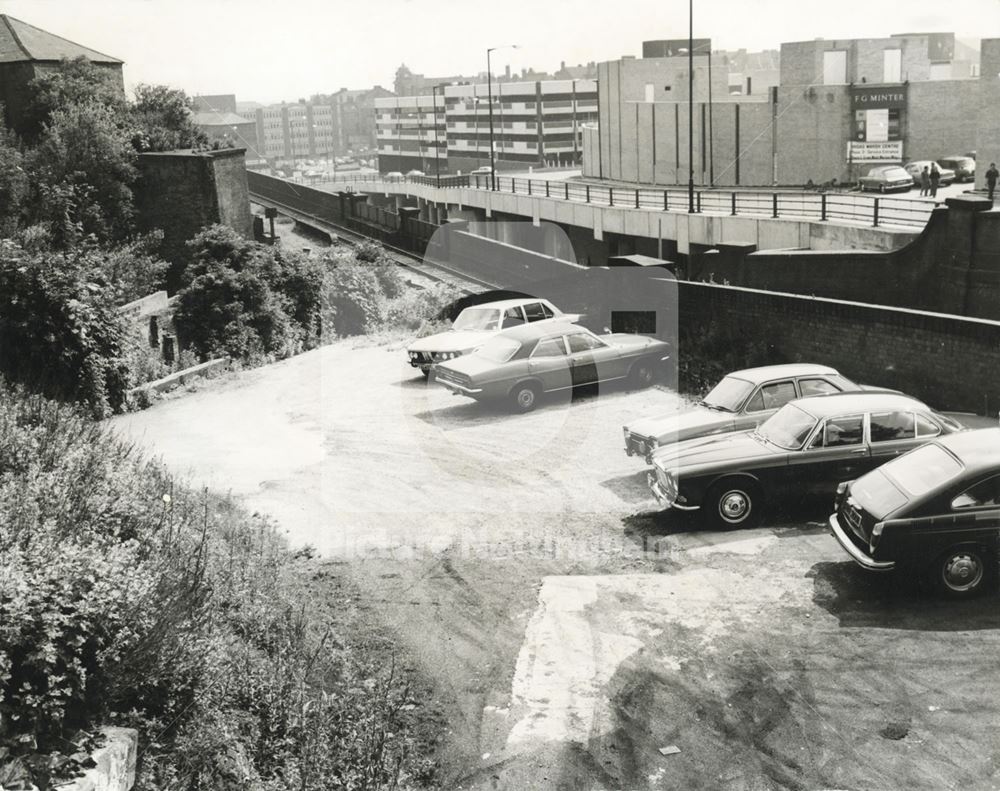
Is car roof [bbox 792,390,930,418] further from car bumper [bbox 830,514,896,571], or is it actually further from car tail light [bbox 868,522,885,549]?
car tail light [bbox 868,522,885,549]

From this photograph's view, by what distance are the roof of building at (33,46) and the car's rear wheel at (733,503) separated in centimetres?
4844

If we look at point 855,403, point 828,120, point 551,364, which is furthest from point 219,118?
point 855,403

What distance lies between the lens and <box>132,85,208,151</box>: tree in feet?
159

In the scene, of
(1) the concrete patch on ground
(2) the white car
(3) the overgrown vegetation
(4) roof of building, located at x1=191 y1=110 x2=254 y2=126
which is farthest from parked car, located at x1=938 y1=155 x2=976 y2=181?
(4) roof of building, located at x1=191 y1=110 x2=254 y2=126

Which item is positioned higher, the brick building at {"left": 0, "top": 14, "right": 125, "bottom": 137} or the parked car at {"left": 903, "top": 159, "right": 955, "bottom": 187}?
the brick building at {"left": 0, "top": 14, "right": 125, "bottom": 137}

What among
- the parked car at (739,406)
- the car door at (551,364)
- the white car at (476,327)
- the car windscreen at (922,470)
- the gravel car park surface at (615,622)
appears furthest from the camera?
the white car at (476,327)

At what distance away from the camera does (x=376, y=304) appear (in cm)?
3441

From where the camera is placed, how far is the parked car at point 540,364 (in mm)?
17375

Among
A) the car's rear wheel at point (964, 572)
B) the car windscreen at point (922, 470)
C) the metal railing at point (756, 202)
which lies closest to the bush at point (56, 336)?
the car windscreen at point (922, 470)

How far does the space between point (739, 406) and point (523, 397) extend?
16.1ft

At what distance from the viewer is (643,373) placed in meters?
18.6

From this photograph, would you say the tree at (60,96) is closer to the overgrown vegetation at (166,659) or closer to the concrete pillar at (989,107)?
the concrete pillar at (989,107)

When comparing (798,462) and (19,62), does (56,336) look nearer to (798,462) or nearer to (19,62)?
(798,462)

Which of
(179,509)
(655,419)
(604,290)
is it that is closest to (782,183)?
(604,290)
